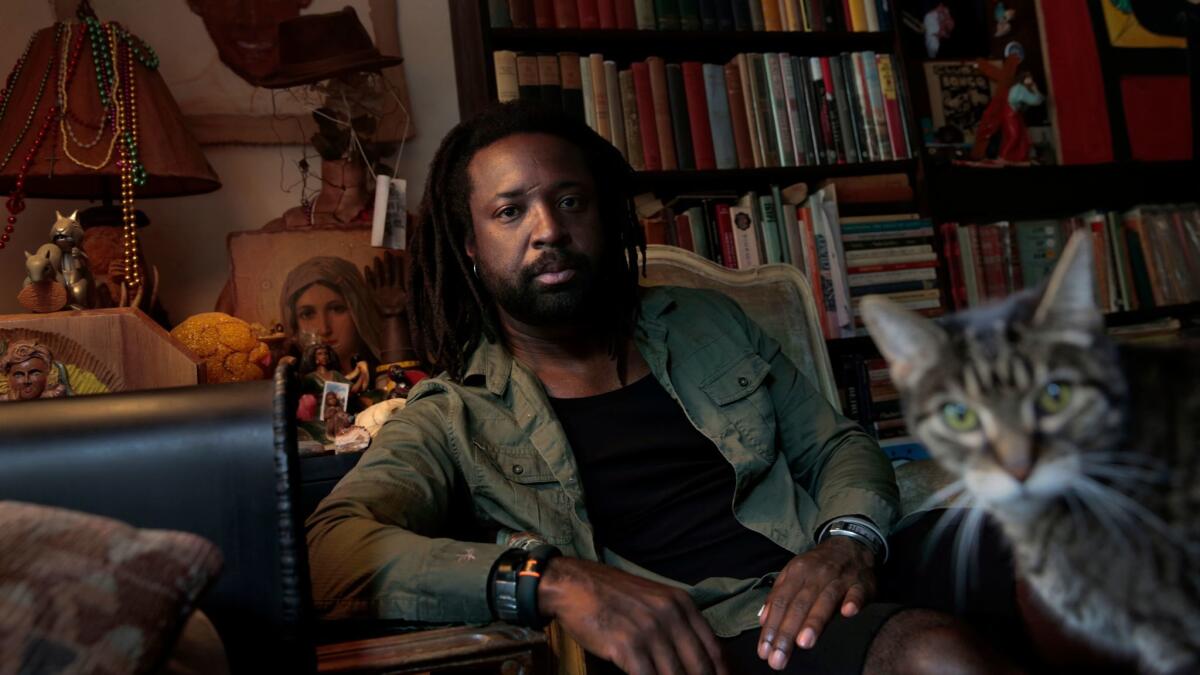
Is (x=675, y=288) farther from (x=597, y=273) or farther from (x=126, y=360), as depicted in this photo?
(x=126, y=360)

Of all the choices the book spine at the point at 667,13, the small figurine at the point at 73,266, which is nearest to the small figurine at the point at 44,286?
the small figurine at the point at 73,266

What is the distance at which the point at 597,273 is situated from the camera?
4.30ft

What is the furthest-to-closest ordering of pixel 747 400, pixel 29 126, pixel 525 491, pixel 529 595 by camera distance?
1. pixel 29 126
2. pixel 747 400
3. pixel 525 491
4. pixel 529 595

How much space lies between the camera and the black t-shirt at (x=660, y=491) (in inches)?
48.0

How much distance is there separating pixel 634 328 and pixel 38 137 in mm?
1018

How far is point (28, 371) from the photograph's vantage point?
1.30 meters

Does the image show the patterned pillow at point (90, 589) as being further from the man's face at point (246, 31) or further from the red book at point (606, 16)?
the red book at point (606, 16)

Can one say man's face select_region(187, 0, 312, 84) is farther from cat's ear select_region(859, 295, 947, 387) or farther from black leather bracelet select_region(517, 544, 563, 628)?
cat's ear select_region(859, 295, 947, 387)

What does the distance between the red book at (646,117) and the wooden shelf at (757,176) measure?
0.15 feet

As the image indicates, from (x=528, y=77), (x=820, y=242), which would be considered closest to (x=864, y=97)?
(x=820, y=242)

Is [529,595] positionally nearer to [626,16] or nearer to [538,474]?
[538,474]

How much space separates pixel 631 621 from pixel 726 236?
1.41 m

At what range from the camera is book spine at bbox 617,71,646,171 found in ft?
6.82

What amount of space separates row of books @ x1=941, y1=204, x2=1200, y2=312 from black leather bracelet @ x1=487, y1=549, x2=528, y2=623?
163 cm
